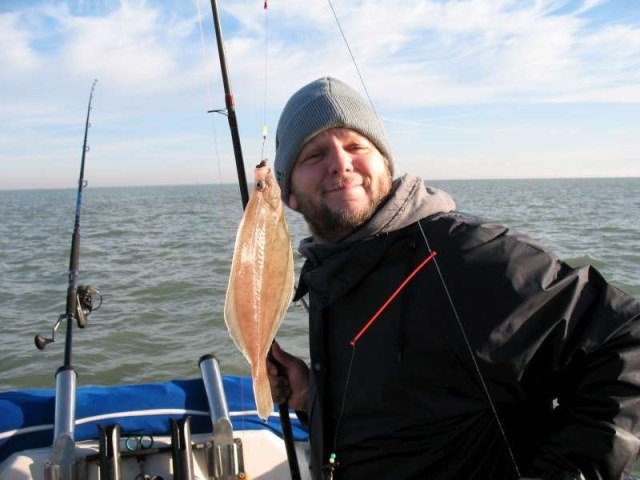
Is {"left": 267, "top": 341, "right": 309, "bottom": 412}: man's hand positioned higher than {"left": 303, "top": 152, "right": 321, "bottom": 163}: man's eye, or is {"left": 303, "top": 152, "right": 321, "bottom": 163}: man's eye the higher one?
{"left": 303, "top": 152, "right": 321, "bottom": 163}: man's eye

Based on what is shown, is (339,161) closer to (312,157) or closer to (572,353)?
(312,157)

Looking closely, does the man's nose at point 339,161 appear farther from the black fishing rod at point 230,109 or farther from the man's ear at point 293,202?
the black fishing rod at point 230,109

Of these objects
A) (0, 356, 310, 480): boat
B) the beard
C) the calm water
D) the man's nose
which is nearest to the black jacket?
the beard

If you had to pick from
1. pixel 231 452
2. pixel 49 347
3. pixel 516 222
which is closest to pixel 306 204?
pixel 231 452

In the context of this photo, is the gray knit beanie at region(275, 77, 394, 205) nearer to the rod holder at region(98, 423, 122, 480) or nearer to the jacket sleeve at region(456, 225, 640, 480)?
the jacket sleeve at region(456, 225, 640, 480)

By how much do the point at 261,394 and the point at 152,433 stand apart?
1696 mm

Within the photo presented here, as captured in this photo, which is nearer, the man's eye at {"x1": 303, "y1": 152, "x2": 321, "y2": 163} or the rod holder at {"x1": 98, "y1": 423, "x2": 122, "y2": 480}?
the man's eye at {"x1": 303, "y1": 152, "x2": 321, "y2": 163}

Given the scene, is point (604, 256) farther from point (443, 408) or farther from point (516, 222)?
point (443, 408)

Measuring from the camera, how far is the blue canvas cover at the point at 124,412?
3.57 metres

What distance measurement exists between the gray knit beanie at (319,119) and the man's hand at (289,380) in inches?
33.3

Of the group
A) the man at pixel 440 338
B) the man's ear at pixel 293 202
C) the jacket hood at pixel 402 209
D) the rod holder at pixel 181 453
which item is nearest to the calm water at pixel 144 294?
the rod holder at pixel 181 453

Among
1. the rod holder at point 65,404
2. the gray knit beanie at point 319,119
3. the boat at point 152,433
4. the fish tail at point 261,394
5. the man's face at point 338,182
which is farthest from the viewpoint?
the rod holder at point 65,404

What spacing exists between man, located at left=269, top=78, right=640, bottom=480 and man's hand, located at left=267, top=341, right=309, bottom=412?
54 centimetres

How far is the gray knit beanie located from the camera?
261 centimetres
